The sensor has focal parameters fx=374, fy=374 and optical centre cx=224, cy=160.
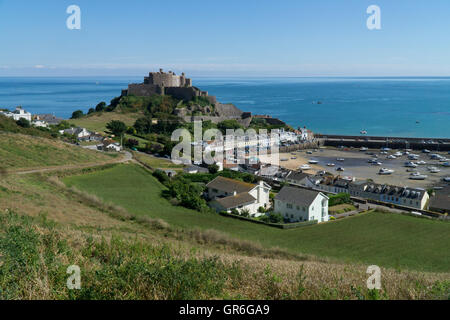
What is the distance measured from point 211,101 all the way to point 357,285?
63.3m

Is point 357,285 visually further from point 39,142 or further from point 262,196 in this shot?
point 39,142

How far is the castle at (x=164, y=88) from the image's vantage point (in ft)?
217

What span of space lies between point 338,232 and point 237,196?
6942mm

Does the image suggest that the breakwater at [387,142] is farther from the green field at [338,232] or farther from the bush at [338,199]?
the green field at [338,232]

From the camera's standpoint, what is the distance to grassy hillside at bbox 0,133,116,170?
2360 centimetres

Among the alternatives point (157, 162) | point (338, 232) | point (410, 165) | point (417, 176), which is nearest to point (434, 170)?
point (410, 165)

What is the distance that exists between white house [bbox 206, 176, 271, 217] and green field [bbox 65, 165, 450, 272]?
6.94 ft

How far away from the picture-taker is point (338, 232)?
63.5 feet

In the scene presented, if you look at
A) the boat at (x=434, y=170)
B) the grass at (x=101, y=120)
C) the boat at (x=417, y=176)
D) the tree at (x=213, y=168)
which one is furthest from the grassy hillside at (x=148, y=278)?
the grass at (x=101, y=120)

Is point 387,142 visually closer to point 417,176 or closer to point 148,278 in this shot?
point 417,176

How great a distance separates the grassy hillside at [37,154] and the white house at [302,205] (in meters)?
15.0

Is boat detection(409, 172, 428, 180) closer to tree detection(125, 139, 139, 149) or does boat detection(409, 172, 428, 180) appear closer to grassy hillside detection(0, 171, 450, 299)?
tree detection(125, 139, 139, 149)
